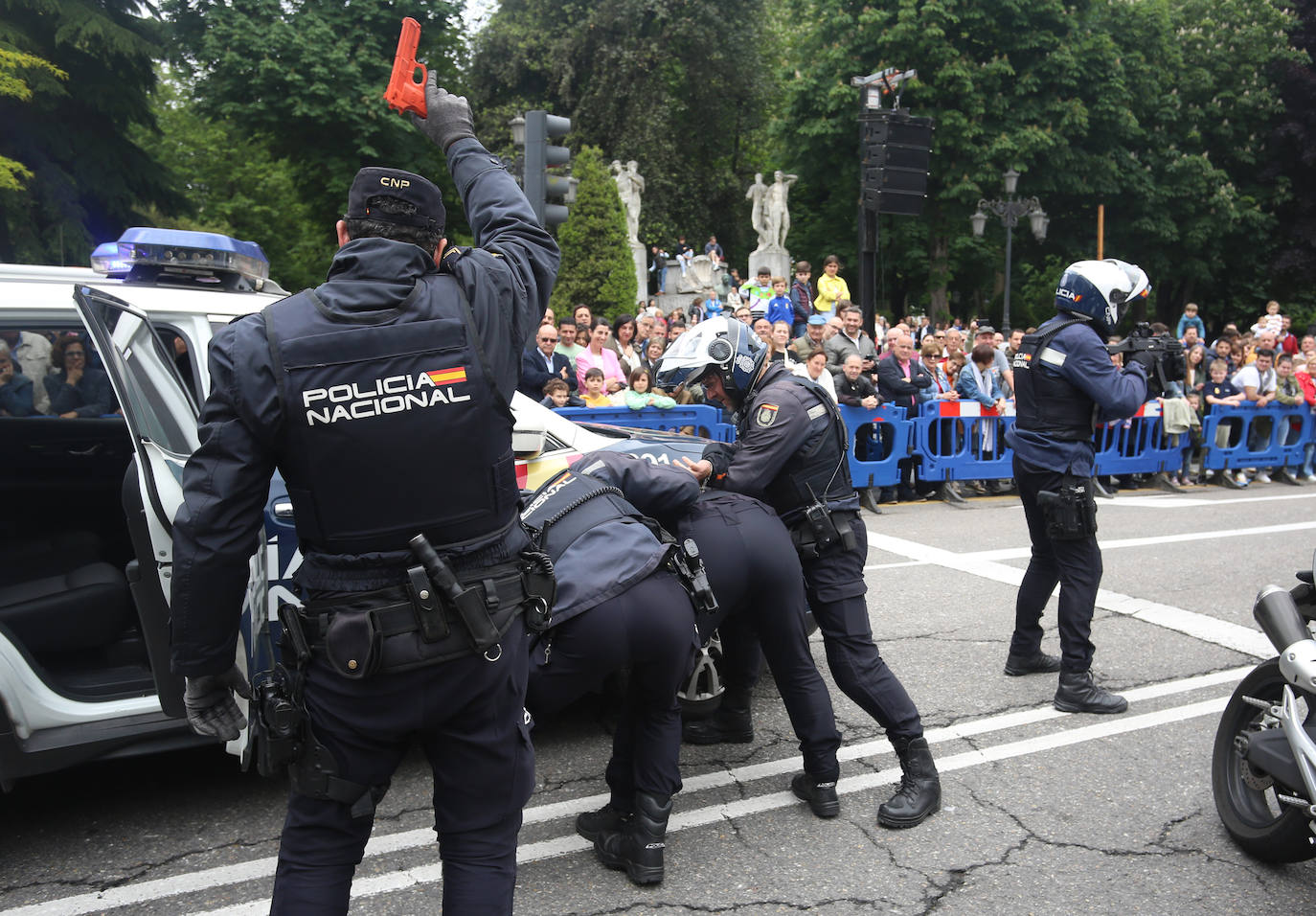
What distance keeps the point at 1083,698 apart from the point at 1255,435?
421 inches

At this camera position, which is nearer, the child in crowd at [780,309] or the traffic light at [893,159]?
the traffic light at [893,159]

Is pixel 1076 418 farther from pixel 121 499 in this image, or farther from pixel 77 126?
pixel 77 126

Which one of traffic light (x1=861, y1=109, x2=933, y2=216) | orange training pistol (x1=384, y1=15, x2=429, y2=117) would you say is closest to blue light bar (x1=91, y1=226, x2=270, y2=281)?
orange training pistol (x1=384, y1=15, x2=429, y2=117)

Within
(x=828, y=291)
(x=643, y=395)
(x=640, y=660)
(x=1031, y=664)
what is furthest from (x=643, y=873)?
(x=828, y=291)

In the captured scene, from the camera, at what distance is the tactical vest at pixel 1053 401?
4.91 metres

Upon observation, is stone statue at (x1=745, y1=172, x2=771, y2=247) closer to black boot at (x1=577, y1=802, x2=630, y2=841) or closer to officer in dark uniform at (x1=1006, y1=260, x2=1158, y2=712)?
officer in dark uniform at (x1=1006, y1=260, x2=1158, y2=712)

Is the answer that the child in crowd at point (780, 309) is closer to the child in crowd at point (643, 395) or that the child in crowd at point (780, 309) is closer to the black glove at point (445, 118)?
the child in crowd at point (643, 395)

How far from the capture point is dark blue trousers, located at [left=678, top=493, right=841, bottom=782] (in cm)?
A: 360

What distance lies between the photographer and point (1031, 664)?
17.7 feet

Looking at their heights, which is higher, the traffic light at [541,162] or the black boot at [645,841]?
the traffic light at [541,162]

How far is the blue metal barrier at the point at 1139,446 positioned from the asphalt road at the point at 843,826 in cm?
698

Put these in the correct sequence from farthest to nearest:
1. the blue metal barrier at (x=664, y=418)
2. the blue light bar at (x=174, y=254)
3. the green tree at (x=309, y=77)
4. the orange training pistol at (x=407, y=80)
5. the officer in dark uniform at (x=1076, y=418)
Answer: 1. the green tree at (x=309, y=77)
2. the blue metal barrier at (x=664, y=418)
3. the officer in dark uniform at (x=1076, y=418)
4. the blue light bar at (x=174, y=254)
5. the orange training pistol at (x=407, y=80)

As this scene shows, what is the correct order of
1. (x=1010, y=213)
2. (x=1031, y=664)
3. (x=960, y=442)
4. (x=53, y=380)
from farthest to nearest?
(x=1010, y=213) < (x=960, y=442) < (x=1031, y=664) < (x=53, y=380)

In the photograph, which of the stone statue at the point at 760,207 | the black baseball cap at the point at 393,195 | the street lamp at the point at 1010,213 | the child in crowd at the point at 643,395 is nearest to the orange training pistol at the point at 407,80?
the black baseball cap at the point at 393,195
